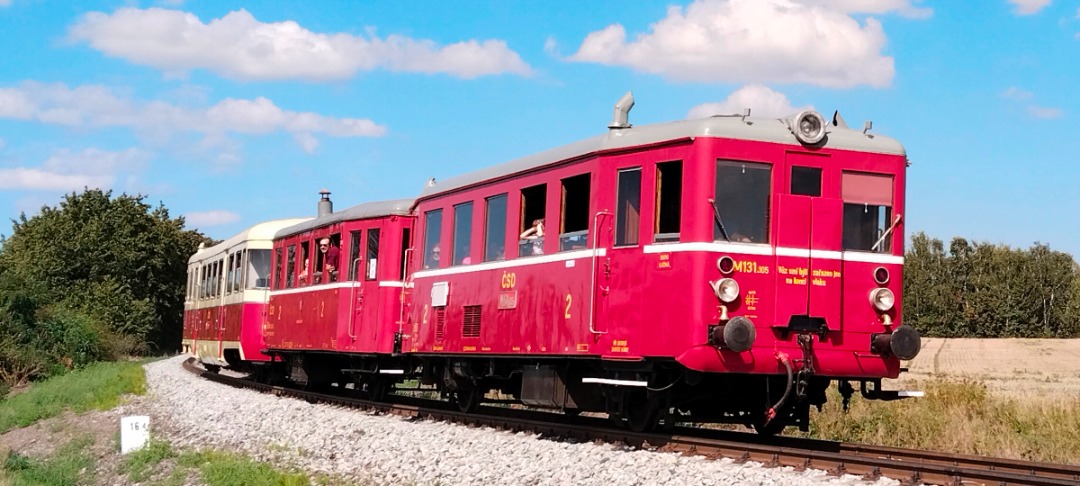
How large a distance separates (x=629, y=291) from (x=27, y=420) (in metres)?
17.0

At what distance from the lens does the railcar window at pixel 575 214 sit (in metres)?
12.3

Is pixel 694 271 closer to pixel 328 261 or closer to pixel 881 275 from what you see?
pixel 881 275

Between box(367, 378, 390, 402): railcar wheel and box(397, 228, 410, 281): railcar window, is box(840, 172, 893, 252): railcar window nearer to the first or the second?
box(397, 228, 410, 281): railcar window

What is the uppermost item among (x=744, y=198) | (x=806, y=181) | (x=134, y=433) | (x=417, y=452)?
(x=806, y=181)

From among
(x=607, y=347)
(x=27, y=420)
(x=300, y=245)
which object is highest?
(x=300, y=245)

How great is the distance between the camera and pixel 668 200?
11.4 m

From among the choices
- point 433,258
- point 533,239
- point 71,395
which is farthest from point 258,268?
point 533,239

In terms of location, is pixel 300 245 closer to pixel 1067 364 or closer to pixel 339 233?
pixel 339 233

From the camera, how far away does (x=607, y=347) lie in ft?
38.5

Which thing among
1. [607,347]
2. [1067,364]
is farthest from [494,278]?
[1067,364]

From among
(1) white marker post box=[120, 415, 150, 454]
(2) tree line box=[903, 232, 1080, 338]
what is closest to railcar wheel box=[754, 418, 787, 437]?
(1) white marker post box=[120, 415, 150, 454]

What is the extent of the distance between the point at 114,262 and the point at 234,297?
3336 cm

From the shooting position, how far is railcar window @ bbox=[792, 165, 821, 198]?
36.9ft

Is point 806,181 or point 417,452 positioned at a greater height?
point 806,181
